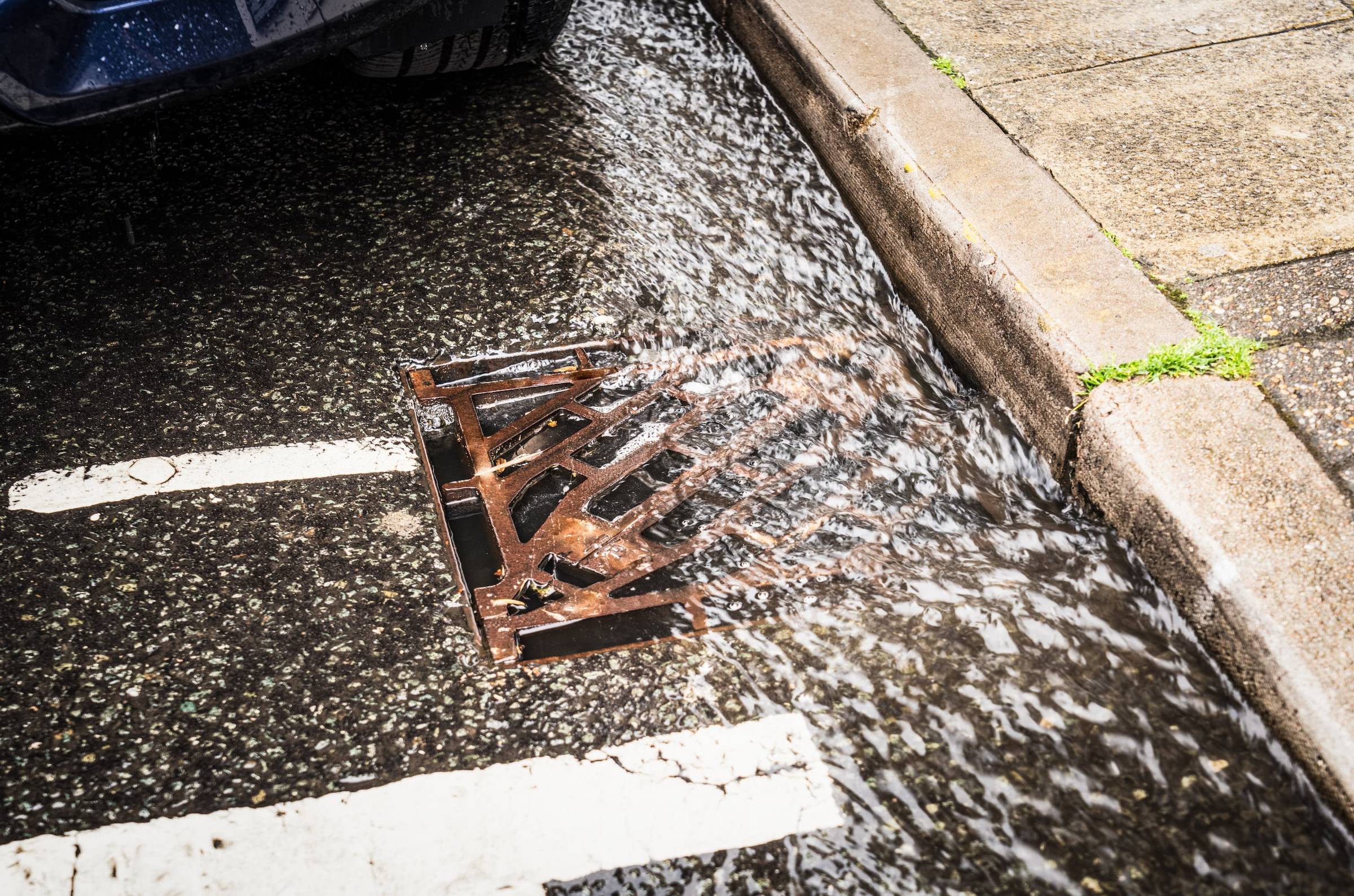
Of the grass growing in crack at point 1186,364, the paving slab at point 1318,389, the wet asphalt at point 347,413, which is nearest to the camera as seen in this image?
the wet asphalt at point 347,413

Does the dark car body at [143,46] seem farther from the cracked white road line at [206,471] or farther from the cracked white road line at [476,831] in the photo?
the cracked white road line at [476,831]

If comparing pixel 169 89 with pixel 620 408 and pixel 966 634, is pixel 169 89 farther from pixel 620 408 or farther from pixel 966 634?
pixel 966 634

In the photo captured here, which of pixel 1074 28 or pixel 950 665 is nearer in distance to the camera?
pixel 950 665

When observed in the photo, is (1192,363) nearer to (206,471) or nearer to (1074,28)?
(1074,28)

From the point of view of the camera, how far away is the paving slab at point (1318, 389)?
2.39 m

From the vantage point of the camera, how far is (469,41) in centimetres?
389

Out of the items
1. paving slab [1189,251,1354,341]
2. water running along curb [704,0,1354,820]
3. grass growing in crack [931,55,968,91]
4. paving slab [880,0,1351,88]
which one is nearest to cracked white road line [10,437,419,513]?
water running along curb [704,0,1354,820]

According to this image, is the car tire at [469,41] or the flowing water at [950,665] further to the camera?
the car tire at [469,41]

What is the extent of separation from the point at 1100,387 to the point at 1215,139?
1279 millimetres

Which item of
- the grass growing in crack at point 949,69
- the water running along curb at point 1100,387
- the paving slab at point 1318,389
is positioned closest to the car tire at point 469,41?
the water running along curb at point 1100,387

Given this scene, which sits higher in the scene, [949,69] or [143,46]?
[949,69]

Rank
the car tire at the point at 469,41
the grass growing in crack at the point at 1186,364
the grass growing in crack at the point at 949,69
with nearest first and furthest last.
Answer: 1. the grass growing in crack at the point at 1186,364
2. the car tire at the point at 469,41
3. the grass growing in crack at the point at 949,69

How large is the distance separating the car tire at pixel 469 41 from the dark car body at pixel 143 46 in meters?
0.44

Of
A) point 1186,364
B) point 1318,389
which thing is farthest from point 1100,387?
point 1318,389
